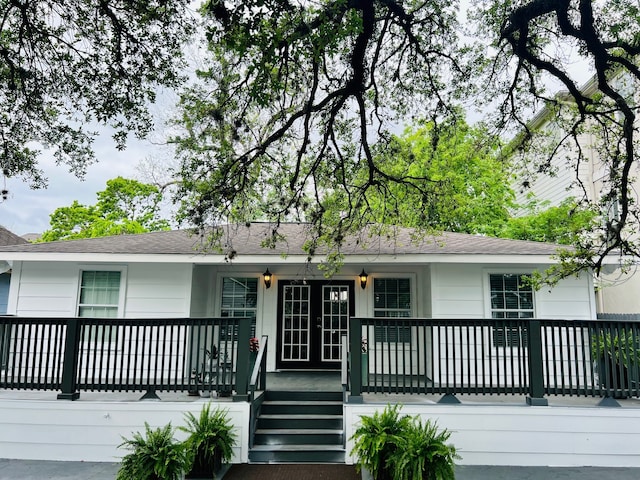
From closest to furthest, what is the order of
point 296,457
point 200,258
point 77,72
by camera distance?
point 77,72
point 296,457
point 200,258

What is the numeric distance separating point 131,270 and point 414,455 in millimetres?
6634

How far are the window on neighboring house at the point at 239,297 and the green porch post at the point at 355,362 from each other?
426cm

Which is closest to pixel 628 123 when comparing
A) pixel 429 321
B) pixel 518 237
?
pixel 429 321

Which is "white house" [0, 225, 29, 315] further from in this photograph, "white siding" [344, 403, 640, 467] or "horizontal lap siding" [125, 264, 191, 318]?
"white siding" [344, 403, 640, 467]

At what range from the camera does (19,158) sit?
5816 millimetres

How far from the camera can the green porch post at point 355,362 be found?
19.4 feet

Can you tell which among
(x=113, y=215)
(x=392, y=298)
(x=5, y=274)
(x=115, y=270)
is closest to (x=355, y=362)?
(x=392, y=298)

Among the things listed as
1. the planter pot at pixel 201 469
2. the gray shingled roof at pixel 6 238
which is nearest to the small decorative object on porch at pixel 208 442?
the planter pot at pixel 201 469

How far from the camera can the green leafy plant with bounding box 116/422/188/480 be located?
15.1 feet

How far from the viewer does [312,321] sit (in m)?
9.82

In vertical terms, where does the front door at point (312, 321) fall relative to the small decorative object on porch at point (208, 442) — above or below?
above

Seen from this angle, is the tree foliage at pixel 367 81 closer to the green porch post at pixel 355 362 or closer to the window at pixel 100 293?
the green porch post at pixel 355 362

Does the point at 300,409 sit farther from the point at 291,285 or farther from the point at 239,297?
the point at 239,297

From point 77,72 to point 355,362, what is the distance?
524cm
